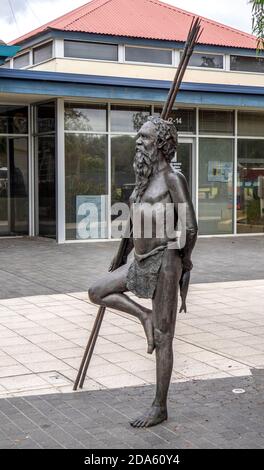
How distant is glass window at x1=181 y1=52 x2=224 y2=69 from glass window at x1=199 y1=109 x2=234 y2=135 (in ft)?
11.1

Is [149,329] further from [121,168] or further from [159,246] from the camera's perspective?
[121,168]

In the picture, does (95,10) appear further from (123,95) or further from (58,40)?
(123,95)

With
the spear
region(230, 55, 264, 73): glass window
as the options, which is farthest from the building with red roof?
the spear

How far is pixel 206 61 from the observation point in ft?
69.6

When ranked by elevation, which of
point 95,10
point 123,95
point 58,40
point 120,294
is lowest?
point 120,294

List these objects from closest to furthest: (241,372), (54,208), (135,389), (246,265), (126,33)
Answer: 1. (135,389)
2. (241,372)
3. (246,265)
4. (54,208)
5. (126,33)

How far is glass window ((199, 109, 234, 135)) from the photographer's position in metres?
17.9

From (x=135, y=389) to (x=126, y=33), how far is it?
16.0 m

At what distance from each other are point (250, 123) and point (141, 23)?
5.57m

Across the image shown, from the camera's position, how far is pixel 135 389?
18.1 feet

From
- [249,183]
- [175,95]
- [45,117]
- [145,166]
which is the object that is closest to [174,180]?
[145,166]
